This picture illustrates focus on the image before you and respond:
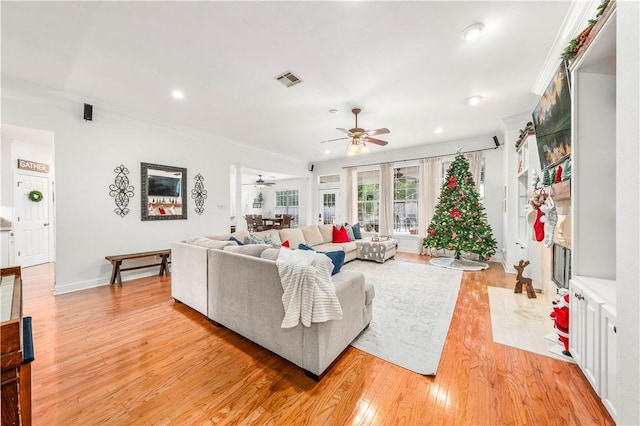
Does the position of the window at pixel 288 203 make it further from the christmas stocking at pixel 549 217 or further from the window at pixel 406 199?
the christmas stocking at pixel 549 217

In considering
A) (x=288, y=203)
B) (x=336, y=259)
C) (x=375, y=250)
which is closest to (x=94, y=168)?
(x=336, y=259)

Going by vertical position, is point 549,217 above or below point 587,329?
above

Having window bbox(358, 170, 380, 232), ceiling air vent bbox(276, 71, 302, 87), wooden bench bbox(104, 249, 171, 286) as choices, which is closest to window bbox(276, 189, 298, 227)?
window bbox(358, 170, 380, 232)

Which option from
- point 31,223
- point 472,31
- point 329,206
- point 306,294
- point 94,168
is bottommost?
point 306,294

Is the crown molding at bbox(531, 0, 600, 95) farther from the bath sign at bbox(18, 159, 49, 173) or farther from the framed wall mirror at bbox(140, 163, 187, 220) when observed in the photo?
the bath sign at bbox(18, 159, 49, 173)

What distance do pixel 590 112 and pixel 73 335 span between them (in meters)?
4.80

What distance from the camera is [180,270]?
3.07 m

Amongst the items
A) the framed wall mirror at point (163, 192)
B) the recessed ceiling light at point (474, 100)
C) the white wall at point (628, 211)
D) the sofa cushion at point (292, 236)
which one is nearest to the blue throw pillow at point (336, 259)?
the white wall at point (628, 211)

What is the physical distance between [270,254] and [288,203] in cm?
846

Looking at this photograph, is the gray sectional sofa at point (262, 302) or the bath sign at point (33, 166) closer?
the gray sectional sofa at point (262, 302)

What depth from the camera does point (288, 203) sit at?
1053 centimetres

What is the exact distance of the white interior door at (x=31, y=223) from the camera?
4824 mm

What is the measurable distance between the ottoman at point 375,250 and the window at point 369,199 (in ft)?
5.80

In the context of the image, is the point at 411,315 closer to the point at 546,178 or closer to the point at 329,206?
the point at 546,178
